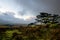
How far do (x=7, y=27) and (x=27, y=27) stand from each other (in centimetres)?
39

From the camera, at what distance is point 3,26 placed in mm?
2967

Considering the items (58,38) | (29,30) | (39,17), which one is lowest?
(58,38)

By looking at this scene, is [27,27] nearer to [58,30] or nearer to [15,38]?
[15,38]

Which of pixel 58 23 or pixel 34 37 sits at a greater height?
pixel 58 23

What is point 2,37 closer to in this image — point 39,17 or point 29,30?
point 29,30

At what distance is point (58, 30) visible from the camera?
3029 millimetres

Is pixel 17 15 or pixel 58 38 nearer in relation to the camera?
pixel 58 38

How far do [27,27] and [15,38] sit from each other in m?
0.33

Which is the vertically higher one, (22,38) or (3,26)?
(3,26)

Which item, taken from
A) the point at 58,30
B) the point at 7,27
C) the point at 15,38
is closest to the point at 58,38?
the point at 58,30

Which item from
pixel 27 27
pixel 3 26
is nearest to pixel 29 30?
pixel 27 27

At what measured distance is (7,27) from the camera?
299cm

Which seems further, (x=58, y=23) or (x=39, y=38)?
(x=58, y=23)

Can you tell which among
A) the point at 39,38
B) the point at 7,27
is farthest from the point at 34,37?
the point at 7,27
